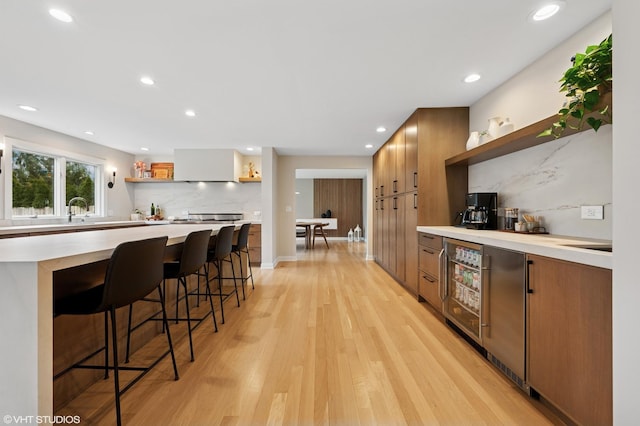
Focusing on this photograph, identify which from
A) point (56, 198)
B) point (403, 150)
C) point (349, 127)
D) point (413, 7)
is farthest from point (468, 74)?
point (56, 198)

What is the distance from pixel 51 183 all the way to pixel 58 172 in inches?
7.9

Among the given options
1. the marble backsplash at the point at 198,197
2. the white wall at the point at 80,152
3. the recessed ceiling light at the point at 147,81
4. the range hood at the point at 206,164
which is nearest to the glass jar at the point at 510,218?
the recessed ceiling light at the point at 147,81

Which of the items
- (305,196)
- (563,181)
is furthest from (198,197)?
(563,181)

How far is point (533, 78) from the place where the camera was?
2.41 meters

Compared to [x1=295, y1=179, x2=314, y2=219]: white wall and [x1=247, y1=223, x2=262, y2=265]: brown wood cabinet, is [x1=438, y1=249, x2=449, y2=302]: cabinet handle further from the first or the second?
[x1=295, y1=179, x2=314, y2=219]: white wall

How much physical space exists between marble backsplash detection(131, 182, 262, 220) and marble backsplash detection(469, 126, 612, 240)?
4796 millimetres

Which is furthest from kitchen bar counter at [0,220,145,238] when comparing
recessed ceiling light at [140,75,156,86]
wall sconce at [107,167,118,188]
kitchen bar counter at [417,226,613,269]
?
kitchen bar counter at [417,226,613,269]

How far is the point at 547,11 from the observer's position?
5.92 ft

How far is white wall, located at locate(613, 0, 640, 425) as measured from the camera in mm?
1054

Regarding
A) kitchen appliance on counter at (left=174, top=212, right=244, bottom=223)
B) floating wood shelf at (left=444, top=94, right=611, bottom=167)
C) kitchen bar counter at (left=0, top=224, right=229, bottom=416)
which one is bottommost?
kitchen bar counter at (left=0, top=224, right=229, bottom=416)

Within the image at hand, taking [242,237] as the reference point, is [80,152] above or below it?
above

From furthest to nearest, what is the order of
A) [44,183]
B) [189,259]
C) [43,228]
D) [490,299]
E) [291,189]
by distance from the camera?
[291,189] → [44,183] → [43,228] → [189,259] → [490,299]

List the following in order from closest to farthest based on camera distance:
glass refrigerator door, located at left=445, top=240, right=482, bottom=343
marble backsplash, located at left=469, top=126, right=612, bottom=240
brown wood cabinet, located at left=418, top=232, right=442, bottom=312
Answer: marble backsplash, located at left=469, top=126, right=612, bottom=240, glass refrigerator door, located at left=445, top=240, right=482, bottom=343, brown wood cabinet, located at left=418, top=232, right=442, bottom=312

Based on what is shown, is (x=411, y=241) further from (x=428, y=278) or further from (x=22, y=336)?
(x=22, y=336)
